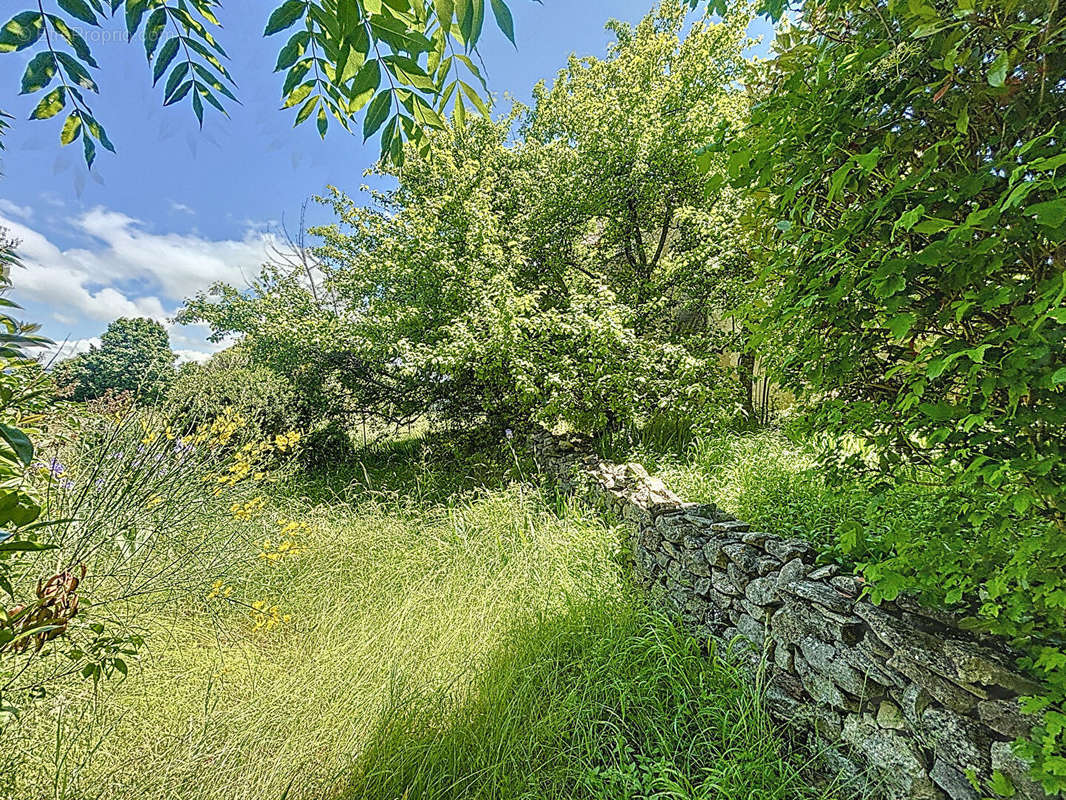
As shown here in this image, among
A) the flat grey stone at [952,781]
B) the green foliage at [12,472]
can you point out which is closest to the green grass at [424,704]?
the flat grey stone at [952,781]

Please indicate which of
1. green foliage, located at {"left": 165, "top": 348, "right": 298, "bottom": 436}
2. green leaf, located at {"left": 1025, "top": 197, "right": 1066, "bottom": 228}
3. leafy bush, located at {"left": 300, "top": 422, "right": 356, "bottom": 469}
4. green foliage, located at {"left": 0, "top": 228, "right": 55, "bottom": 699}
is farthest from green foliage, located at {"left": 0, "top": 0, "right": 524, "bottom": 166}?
leafy bush, located at {"left": 300, "top": 422, "right": 356, "bottom": 469}

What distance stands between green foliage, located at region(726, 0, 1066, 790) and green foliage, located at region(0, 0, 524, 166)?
0.98m

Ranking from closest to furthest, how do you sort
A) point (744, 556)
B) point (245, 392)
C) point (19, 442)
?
point (19, 442), point (744, 556), point (245, 392)

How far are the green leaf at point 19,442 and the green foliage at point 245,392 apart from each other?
5.59 meters

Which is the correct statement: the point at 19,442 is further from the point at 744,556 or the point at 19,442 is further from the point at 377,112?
the point at 744,556

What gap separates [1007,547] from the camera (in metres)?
1.34

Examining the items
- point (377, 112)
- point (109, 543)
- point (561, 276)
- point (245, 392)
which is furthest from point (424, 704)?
point (561, 276)

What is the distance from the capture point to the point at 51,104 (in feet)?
3.56

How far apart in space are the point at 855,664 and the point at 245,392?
21.1 feet

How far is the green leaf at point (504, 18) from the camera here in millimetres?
769

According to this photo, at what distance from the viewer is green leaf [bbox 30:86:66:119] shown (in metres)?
1.07

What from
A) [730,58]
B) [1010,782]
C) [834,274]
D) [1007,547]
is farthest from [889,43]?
[730,58]

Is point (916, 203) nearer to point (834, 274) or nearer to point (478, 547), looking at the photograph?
point (834, 274)

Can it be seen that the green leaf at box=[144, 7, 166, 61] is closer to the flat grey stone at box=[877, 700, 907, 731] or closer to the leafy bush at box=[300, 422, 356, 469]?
the flat grey stone at box=[877, 700, 907, 731]
